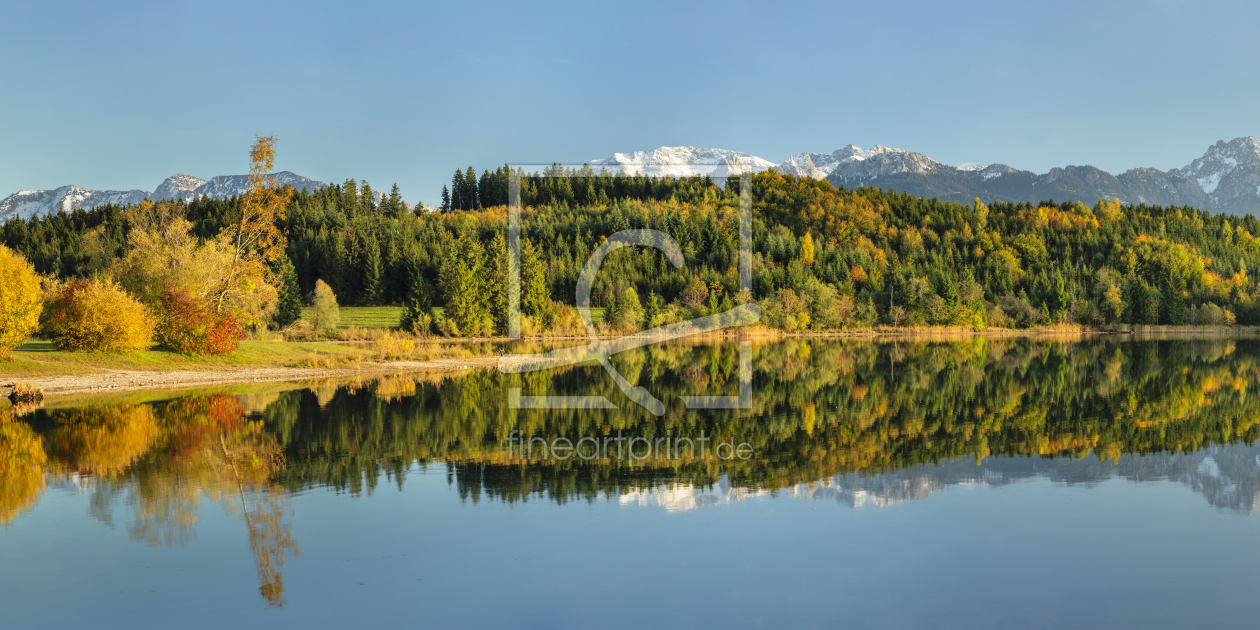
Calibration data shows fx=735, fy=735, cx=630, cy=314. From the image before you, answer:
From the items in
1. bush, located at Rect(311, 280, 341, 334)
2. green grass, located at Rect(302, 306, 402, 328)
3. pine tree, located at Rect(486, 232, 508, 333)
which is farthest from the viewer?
green grass, located at Rect(302, 306, 402, 328)

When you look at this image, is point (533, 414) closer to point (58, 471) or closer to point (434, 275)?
point (58, 471)

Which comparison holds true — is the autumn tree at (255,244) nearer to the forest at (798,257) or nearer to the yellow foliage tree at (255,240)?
the yellow foliage tree at (255,240)

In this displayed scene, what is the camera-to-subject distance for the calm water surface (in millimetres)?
6758

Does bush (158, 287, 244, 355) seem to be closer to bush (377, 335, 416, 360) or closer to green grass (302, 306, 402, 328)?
bush (377, 335, 416, 360)

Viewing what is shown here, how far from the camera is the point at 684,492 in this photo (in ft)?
35.4

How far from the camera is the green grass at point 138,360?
24.2 metres

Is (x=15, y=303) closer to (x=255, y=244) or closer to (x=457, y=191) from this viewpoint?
(x=255, y=244)

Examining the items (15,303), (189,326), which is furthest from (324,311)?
(15,303)

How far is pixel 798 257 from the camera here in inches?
3851

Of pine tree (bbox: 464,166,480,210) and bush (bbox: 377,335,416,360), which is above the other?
pine tree (bbox: 464,166,480,210)

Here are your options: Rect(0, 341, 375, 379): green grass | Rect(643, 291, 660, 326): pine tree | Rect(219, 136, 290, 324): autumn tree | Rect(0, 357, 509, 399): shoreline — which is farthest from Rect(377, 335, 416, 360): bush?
Rect(643, 291, 660, 326): pine tree

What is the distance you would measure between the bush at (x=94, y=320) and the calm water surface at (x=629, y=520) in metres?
7.92

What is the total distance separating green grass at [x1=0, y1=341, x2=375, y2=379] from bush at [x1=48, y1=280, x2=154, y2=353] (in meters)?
0.48

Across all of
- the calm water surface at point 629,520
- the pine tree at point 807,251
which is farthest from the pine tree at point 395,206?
the calm water surface at point 629,520
